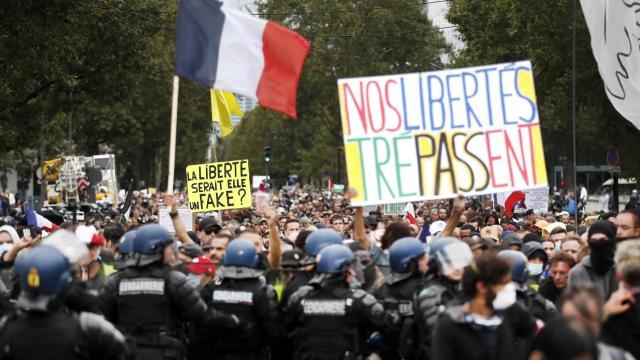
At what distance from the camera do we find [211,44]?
12.0 metres

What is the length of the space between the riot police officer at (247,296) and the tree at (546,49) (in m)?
31.7

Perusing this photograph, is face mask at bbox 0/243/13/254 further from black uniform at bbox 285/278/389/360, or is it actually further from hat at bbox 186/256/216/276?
black uniform at bbox 285/278/389/360

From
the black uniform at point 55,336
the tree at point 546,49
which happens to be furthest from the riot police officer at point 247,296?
the tree at point 546,49

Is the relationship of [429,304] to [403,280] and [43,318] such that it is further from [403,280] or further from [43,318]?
[43,318]

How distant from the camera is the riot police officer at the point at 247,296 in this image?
9.38 meters

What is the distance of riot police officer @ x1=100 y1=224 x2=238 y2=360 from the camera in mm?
8828

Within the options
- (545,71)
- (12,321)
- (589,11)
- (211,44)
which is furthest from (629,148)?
(12,321)

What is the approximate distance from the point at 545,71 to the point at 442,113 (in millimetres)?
32887

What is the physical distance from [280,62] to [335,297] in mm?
3656

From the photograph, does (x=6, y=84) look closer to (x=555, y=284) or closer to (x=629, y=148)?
(x=555, y=284)

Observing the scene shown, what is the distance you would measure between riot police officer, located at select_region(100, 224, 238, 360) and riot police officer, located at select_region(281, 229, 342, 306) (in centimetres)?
90

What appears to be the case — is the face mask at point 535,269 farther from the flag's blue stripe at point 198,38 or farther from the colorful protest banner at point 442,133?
the flag's blue stripe at point 198,38

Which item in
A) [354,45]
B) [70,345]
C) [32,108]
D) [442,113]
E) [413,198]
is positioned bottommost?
[70,345]

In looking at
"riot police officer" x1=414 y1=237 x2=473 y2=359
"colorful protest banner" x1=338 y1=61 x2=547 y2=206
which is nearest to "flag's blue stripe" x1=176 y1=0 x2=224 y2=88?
"colorful protest banner" x1=338 y1=61 x2=547 y2=206
